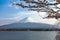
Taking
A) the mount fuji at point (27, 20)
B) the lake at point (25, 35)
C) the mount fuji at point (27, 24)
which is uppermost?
the mount fuji at point (27, 20)

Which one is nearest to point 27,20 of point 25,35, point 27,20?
point 27,20

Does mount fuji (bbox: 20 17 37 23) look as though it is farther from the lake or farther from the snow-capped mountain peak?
the lake

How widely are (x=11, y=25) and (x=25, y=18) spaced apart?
0.17 m

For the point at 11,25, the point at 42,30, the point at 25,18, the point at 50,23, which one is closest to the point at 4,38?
the point at 11,25

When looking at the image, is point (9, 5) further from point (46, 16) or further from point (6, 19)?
point (46, 16)

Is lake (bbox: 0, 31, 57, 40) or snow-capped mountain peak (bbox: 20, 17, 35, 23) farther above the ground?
snow-capped mountain peak (bbox: 20, 17, 35, 23)

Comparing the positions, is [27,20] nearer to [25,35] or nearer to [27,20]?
[27,20]

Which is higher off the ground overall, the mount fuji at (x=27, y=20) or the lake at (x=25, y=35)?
the mount fuji at (x=27, y=20)

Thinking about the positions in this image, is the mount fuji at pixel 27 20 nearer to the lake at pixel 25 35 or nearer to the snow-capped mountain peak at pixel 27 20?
the snow-capped mountain peak at pixel 27 20

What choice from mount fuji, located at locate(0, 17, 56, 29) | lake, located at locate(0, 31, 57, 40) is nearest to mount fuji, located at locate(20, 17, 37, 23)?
mount fuji, located at locate(0, 17, 56, 29)

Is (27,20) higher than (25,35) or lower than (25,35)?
higher

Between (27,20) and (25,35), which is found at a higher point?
(27,20)

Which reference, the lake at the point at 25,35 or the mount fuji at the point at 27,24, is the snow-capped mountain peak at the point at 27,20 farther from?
the lake at the point at 25,35

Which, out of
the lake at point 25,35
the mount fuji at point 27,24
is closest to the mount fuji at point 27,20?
the mount fuji at point 27,24
